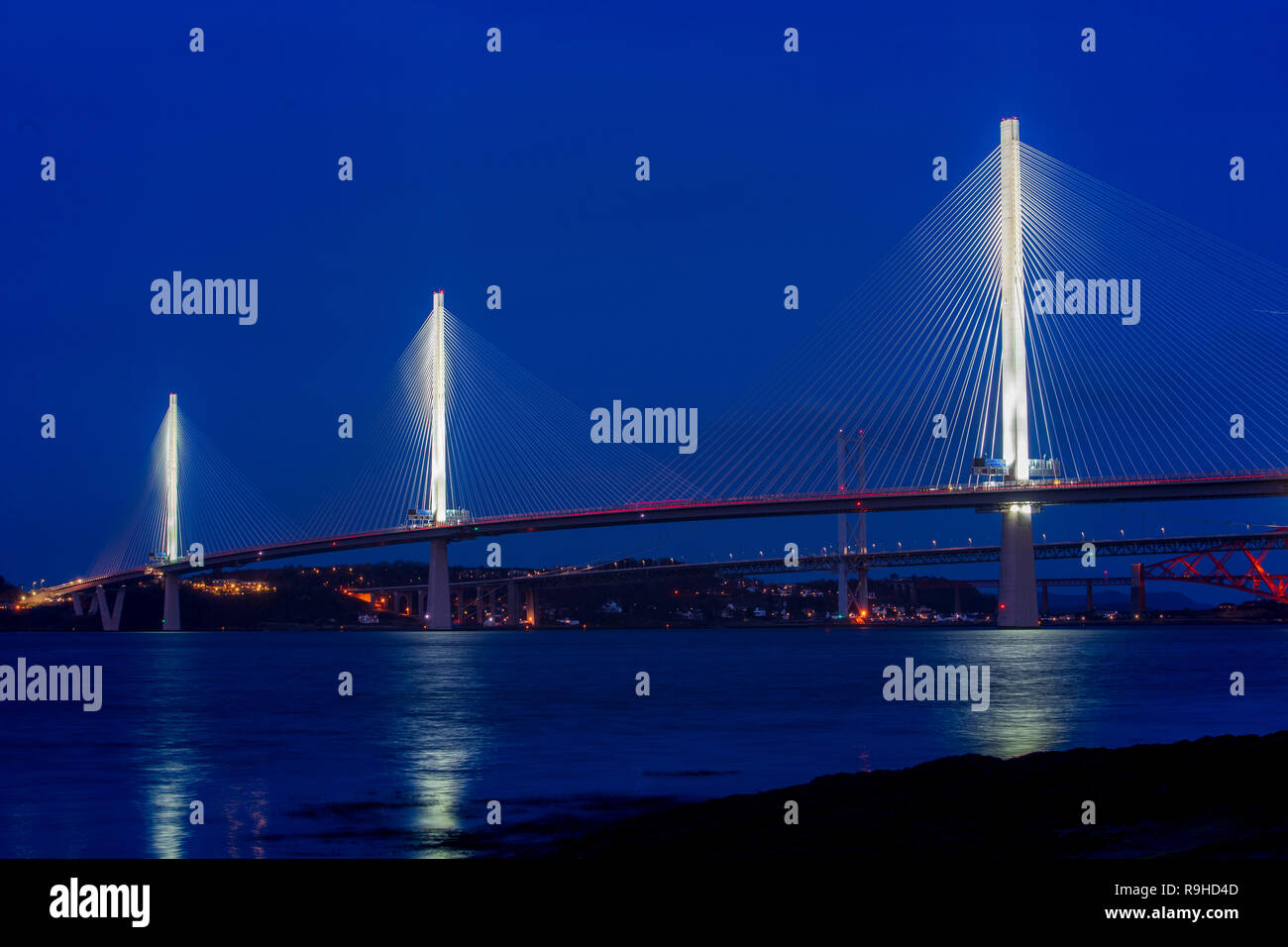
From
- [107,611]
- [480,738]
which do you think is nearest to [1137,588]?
[107,611]

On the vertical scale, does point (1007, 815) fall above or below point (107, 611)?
above

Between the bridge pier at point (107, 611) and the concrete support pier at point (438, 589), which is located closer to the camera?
the concrete support pier at point (438, 589)

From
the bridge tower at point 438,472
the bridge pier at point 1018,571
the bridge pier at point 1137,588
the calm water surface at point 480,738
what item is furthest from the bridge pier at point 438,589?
the bridge pier at point 1137,588

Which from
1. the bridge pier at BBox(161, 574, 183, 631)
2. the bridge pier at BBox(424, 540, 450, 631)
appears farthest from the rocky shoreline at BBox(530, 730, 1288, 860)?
the bridge pier at BBox(161, 574, 183, 631)

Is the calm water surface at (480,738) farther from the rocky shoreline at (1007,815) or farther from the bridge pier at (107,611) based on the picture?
the bridge pier at (107,611)

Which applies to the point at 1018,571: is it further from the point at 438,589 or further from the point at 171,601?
the point at 171,601

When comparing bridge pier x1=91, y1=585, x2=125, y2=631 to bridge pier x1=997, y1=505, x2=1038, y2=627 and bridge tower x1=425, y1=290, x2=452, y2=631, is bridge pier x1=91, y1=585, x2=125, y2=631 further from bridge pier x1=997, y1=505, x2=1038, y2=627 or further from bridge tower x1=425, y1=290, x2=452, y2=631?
bridge pier x1=997, y1=505, x2=1038, y2=627
